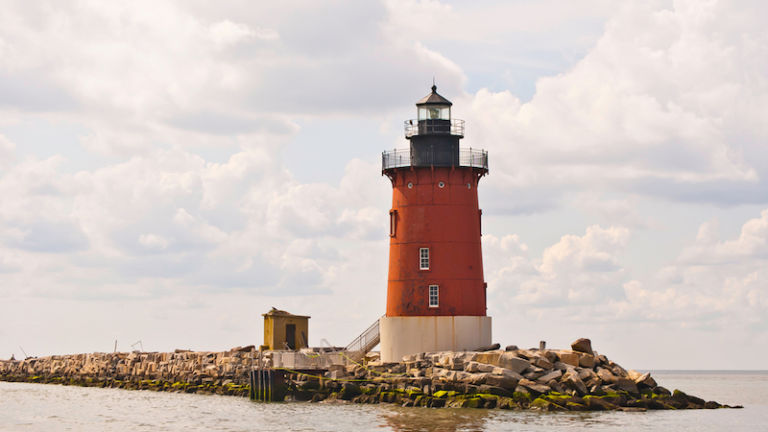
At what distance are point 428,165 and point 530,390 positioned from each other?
36.7 ft

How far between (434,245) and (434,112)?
580 cm

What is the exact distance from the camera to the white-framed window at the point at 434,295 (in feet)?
143

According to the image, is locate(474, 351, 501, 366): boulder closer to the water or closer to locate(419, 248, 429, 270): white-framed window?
the water

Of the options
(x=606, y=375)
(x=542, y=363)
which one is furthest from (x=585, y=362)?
(x=542, y=363)

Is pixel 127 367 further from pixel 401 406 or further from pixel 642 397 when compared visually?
pixel 642 397

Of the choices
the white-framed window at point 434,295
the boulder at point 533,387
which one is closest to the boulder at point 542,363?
the boulder at point 533,387

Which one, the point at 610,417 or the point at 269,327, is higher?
the point at 269,327

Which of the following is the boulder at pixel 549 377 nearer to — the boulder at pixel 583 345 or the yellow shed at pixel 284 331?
the boulder at pixel 583 345

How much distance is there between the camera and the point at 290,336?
5041 cm

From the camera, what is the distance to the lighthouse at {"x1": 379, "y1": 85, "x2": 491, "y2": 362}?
43250 millimetres

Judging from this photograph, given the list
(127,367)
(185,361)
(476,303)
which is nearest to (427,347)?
(476,303)

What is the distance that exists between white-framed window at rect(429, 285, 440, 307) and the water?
5.58 m

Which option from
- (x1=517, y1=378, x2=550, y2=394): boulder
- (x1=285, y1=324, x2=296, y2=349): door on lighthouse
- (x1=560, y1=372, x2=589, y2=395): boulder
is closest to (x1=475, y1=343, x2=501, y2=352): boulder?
(x1=517, y1=378, x2=550, y2=394): boulder

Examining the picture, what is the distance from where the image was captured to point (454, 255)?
4400cm
